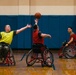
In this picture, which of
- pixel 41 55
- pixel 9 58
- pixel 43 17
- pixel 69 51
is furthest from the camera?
pixel 43 17

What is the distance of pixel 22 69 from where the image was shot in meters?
10.1

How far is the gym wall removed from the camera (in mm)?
16016

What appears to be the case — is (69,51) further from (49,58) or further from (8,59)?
(8,59)

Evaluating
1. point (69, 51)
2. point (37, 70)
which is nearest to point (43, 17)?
point (69, 51)

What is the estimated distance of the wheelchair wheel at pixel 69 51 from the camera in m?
13.0

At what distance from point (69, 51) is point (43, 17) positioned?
11.4 ft

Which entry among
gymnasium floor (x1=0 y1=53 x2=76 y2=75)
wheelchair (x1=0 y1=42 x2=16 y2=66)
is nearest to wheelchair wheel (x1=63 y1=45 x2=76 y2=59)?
gymnasium floor (x1=0 y1=53 x2=76 y2=75)

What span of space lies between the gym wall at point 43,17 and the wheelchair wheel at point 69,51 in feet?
9.52

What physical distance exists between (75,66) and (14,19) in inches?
239

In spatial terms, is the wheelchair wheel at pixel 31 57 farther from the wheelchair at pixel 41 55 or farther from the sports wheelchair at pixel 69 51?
the sports wheelchair at pixel 69 51

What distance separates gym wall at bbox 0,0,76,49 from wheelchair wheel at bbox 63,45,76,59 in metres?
2.90

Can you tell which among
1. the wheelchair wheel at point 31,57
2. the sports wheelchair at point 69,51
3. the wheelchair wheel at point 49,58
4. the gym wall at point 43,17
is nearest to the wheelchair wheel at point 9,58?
the wheelchair wheel at point 31,57

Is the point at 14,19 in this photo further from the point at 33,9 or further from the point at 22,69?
the point at 22,69

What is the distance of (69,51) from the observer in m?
13.1
